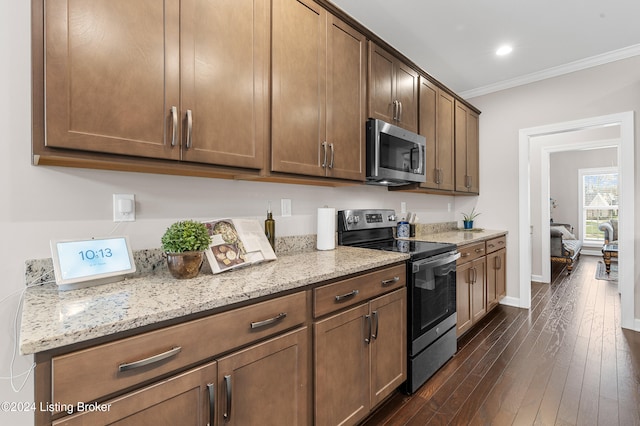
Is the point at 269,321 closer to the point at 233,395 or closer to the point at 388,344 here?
the point at 233,395

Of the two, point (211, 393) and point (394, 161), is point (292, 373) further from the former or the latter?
point (394, 161)

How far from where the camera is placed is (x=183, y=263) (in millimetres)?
1271

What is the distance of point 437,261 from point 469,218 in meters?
2.23

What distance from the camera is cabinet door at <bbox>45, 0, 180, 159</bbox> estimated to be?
101 centimetres

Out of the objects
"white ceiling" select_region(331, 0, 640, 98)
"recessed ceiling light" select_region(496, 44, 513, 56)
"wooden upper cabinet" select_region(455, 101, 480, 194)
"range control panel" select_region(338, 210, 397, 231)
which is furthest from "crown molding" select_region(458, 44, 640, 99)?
"range control panel" select_region(338, 210, 397, 231)

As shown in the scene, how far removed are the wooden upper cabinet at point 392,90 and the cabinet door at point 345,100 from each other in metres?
0.11

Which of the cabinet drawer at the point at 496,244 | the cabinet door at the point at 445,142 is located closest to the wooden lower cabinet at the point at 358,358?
the cabinet door at the point at 445,142

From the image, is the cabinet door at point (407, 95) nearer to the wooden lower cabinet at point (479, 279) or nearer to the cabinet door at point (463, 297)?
the wooden lower cabinet at point (479, 279)

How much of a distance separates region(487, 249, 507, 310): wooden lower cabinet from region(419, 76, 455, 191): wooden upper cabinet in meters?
0.93

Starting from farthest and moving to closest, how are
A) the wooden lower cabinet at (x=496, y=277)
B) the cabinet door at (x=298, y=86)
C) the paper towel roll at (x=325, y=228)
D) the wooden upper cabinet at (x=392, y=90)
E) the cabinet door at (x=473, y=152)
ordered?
the cabinet door at (x=473, y=152) < the wooden lower cabinet at (x=496, y=277) < the wooden upper cabinet at (x=392, y=90) < the paper towel roll at (x=325, y=228) < the cabinet door at (x=298, y=86)

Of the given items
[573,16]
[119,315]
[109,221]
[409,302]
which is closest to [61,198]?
[109,221]

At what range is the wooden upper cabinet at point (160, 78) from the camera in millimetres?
1024

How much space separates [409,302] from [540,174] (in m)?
4.40

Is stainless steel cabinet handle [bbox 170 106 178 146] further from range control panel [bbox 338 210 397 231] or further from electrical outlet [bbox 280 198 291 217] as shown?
range control panel [bbox 338 210 397 231]
